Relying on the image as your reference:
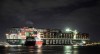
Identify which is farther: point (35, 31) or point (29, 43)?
point (35, 31)

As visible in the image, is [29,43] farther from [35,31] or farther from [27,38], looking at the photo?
[35,31]

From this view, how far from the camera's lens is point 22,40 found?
19050cm

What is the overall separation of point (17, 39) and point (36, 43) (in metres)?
15.5

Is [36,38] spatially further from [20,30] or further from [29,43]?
[20,30]

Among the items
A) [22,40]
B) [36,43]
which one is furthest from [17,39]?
[36,43]

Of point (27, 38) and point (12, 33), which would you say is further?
point (12, 33)

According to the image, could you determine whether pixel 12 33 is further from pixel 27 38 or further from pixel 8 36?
pixel 27 38

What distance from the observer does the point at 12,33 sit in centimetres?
19800

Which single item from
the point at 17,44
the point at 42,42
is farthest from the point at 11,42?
the point at 42,42

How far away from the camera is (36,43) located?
595 ft

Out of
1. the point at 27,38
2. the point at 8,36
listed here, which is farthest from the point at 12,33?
the point at 27,38

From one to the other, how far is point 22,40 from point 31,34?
597 centimetres

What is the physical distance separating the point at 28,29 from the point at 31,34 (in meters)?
6.52

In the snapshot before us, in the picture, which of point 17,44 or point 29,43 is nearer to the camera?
point 29,43
